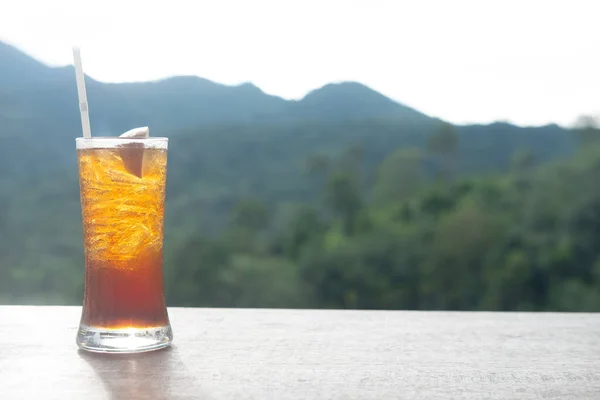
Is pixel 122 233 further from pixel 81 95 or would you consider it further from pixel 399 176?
pixel 399 176

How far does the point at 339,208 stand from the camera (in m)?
14.1

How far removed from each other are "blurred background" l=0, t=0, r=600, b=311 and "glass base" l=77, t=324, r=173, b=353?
10851 millimetres

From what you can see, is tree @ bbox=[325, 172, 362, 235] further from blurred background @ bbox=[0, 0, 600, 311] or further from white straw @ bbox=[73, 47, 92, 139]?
white straw @ bbox=[73, 47, 92, 139]

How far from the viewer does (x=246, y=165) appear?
41.9ft

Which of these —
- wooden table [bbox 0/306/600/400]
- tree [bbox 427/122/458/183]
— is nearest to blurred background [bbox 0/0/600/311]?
tree [bbox 427/122/458/183]

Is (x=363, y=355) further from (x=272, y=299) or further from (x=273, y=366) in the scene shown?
(x=272, y=299)

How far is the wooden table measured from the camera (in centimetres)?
96

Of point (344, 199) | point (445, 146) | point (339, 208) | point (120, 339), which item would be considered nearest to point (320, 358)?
point (120, 339)

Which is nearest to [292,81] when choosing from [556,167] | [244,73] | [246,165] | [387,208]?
[244,73]

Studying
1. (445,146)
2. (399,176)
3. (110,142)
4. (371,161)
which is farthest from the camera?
(371,161)

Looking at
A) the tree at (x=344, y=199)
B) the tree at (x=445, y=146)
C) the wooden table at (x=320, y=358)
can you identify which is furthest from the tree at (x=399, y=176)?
the wooden table at (x=320, y=358)

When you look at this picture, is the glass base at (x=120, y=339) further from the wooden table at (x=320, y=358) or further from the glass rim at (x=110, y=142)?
the glass rim at (x=110, y=142)

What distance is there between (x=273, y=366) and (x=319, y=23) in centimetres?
1297

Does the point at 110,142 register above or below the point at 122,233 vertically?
above
